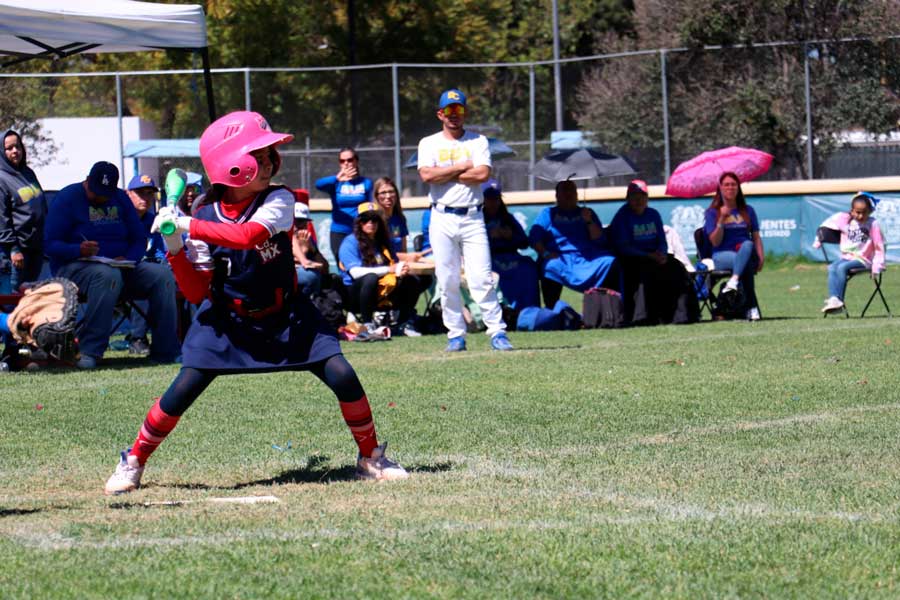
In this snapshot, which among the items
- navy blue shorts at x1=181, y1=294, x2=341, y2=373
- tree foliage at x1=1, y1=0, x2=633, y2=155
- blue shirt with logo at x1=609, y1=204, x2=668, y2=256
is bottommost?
navy blue shorts at x1=181, y1=294, x2=341, y2=373

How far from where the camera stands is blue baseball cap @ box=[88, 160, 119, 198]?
12.3 metres

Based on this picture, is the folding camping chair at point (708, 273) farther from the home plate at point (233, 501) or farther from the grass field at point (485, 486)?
the home plate at point (233, 501)

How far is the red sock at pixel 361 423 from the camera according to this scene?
6.40 metres

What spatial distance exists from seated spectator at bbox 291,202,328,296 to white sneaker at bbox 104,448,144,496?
859cm

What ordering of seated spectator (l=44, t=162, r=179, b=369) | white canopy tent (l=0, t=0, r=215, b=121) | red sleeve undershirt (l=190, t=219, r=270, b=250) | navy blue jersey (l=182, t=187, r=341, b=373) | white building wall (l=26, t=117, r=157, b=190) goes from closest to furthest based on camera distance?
red sleeve undershirt (l=190, t=219, r=270, b=250) → navy blue jersey (l=182, t=187, r=341, b=373) → white canopy tent (l=0, t=0, r=215, b=121) → seated spectator (l=44, t=162, r=179, b=369) → white building wall (l=26, t=117, r=157, b=190)

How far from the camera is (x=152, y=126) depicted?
23.5 metres

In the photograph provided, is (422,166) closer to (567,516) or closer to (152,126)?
(567,516)

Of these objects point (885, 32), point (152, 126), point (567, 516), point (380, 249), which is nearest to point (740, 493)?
point (567, 516)

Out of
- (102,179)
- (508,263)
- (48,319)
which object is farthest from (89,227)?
(508,263)

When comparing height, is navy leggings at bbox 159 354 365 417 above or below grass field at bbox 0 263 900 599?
above

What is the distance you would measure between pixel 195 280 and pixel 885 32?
23282 millimetres

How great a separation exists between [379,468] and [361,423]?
0.22 metres

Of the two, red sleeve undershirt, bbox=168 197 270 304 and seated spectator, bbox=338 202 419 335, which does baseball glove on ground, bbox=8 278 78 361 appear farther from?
red sleeve undershirt, bbox=168 197 270 304

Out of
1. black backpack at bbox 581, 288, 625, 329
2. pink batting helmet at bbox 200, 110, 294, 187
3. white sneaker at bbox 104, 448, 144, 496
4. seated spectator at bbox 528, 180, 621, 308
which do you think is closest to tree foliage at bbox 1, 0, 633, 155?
seated spectator at bbox 528, 180, 621, 308
